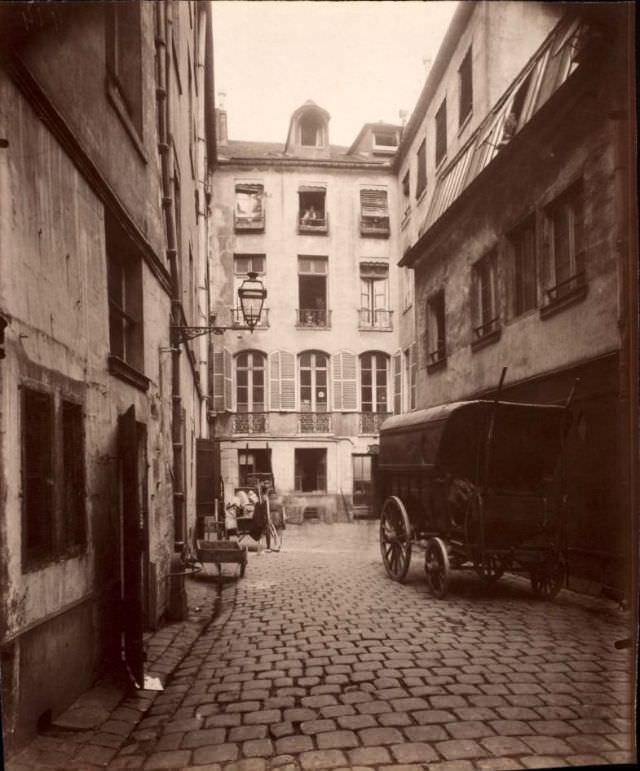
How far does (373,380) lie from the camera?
4.34 meters

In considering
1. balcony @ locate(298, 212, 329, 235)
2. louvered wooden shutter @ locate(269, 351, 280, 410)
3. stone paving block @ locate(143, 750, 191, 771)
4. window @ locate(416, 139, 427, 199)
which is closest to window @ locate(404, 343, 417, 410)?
louvered wooden shutter @ locate(269, 351, 280, 410)

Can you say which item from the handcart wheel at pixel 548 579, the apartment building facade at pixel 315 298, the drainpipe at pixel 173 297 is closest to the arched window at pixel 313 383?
the apartment building facade at pixel 315 298

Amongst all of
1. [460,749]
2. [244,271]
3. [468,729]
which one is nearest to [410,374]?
[244,271]

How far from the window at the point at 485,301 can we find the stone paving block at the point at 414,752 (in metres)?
2.44

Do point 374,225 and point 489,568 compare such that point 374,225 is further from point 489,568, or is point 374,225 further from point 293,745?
point 489,568

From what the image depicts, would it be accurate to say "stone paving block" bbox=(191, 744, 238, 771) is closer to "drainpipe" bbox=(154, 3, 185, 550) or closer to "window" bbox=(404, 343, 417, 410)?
"window" bbox=(404, 343, 417, 410)

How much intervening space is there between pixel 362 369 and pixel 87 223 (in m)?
1.94

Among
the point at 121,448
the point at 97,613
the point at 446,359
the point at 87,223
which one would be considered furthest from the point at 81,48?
the point at 97,613

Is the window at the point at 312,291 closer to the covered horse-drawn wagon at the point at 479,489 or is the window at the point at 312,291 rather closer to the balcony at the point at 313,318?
the balcony at the point at 313,318

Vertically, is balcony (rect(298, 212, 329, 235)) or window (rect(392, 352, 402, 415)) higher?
balcony (rect(298, 212, 329, 235))

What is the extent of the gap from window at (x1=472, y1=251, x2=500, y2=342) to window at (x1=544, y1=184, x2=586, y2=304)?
474mm

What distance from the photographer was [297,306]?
4.55m

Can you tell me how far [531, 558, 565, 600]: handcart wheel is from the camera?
4.86m

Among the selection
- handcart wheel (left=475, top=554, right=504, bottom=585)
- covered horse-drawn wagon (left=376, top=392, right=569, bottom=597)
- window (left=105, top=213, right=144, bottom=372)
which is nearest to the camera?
covered horse-drawn wagon (left=376, top=392, right=569, bottom=597)
